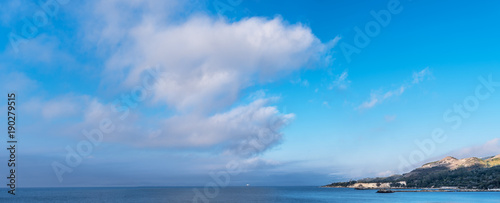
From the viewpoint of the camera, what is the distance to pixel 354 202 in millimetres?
146500

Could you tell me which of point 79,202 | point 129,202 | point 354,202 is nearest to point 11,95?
point 129,202

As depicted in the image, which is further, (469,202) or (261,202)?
(261,202)

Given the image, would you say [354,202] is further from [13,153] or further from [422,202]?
[13,153]

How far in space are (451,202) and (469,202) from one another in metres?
11.3

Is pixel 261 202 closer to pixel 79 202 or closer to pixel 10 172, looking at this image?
pixel 79 202

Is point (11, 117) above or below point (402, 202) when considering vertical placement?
above

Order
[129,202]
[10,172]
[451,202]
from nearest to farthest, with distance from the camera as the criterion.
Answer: [10,172], [451,202], [129,202]

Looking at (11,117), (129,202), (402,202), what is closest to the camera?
(11,117)

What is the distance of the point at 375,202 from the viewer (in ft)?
475

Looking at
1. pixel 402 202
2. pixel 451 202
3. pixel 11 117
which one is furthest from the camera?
pixel 402 202

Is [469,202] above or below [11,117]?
below

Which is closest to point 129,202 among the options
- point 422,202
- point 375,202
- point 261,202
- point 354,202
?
point 261,202

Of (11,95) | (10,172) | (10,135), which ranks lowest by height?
(10,172)

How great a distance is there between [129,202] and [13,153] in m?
112
